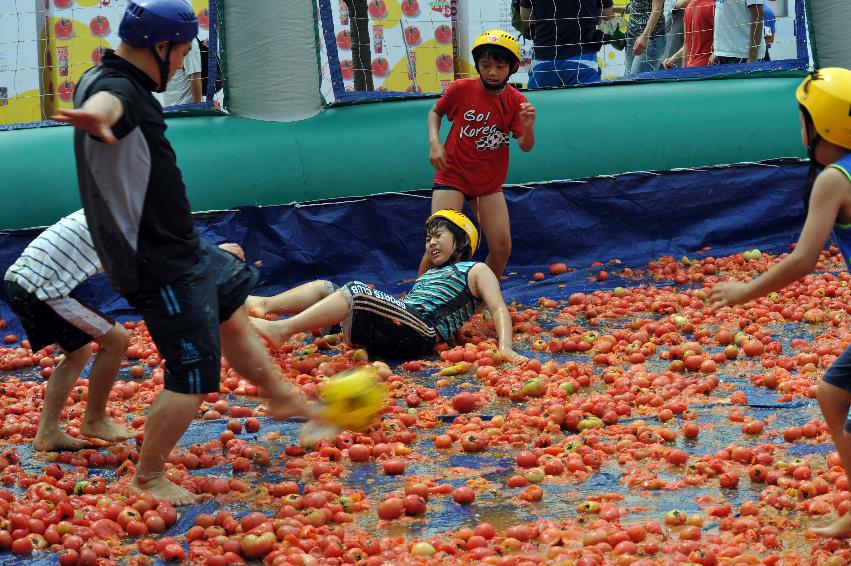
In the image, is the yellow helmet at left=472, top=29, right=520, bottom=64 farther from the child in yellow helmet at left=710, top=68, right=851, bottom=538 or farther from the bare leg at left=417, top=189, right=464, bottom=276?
the child in yellow helmet at left=710, top=68, right=851, bottom=538

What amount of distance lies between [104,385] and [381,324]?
1.88 m

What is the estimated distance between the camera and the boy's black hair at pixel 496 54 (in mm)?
7285

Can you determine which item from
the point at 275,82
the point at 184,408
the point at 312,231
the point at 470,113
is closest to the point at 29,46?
the point at 275,82

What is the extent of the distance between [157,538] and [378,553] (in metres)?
0.83

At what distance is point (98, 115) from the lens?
3570mm

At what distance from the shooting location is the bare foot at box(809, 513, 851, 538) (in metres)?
3.41

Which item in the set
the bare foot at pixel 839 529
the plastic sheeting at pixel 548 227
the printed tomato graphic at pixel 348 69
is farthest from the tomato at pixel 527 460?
the printed tomato graphic at pixel 348 69

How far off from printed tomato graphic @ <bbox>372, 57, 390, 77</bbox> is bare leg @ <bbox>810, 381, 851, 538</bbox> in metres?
7.80

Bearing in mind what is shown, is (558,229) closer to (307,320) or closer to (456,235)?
(456,235)

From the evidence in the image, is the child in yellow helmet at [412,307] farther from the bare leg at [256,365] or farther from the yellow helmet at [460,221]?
the bare leg at [256,365]

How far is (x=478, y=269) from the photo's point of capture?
21.8 feet

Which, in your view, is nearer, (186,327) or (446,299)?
(186,327)

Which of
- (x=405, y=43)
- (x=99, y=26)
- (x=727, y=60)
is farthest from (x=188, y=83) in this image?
(x=727, y=60)

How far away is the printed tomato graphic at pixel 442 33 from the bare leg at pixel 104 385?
6957 mm
